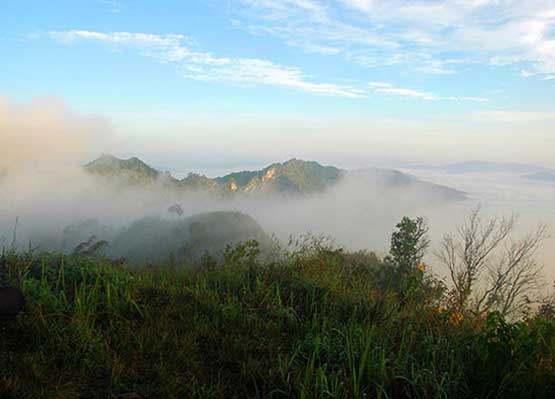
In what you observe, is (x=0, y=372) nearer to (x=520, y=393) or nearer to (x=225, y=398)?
(x=225, y=398)

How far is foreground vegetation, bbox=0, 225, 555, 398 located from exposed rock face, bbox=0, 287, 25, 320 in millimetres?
301

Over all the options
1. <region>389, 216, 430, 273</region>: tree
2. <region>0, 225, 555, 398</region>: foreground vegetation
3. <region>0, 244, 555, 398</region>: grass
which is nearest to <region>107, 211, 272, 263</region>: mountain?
<region>389, 216, 430, 273</region>: tree

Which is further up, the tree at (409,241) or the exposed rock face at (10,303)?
the exposed rock face at (10,303)

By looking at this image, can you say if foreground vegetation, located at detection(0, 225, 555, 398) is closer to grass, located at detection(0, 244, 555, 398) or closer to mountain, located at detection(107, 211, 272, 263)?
grass, located at detection(0, 244, 555, 398)

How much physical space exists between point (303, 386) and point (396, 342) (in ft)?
5.85

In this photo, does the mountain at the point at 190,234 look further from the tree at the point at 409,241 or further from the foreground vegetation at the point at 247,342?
A: the foreground vegetation at the point at 247,342

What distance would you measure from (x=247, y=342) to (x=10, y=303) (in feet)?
7.83

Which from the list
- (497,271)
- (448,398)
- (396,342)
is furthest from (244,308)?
(497,271)

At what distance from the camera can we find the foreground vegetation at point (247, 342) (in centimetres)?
371

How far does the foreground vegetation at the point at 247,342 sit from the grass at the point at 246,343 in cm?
Result: 1

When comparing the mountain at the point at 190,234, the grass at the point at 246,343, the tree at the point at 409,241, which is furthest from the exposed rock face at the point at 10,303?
the mountain at the point at 190,234

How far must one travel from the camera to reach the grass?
12.2ft

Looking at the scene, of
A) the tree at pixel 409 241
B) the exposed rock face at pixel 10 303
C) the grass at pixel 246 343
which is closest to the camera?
the grass at pixel 246 343

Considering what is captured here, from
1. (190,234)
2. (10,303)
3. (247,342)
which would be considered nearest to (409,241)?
(247,342)
